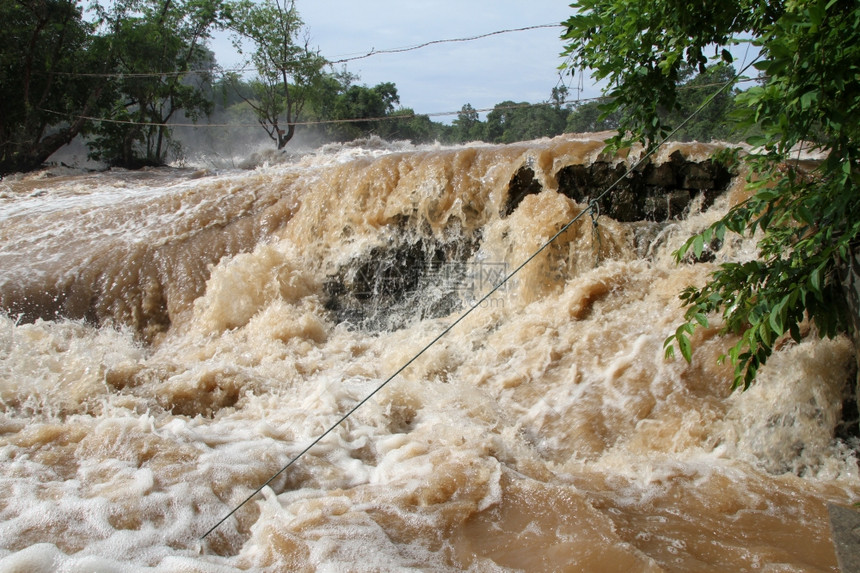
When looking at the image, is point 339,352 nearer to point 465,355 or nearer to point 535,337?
point 465,355

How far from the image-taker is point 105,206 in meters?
7.21

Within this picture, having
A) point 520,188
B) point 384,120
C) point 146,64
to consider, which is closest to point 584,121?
point 384,120

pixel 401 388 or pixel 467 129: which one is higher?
pixel 467 129

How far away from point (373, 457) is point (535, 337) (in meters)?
1.62

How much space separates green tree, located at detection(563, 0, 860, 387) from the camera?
164cm

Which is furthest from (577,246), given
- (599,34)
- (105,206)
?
(105,206)

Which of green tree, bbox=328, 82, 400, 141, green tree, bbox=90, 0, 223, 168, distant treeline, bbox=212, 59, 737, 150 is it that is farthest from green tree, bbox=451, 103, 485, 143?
green tree, bbox=90, 0, 223, 168

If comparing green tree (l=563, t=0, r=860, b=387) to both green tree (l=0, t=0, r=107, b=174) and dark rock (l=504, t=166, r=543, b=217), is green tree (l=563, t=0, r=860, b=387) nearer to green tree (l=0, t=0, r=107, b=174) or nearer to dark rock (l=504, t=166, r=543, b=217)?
dark rock (l=504, t=166, r=543, b=217)

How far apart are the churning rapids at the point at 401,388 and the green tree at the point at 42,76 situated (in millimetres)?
5702

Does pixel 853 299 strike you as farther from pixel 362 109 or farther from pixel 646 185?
pixel 362 109

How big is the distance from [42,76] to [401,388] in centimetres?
1148

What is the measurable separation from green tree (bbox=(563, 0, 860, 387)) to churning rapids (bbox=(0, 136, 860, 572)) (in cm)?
80

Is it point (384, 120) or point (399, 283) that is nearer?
point (399, 283)

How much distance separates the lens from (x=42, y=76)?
38.1 ft
